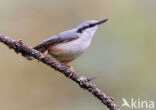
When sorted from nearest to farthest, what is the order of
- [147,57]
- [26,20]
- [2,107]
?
[2,107]
[147,57]
[26,20]

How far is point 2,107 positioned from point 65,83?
42.9 inches

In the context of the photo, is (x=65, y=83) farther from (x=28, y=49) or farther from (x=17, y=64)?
(x=28, y=49)

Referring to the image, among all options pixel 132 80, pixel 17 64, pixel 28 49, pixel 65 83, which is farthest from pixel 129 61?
pixel 28 49

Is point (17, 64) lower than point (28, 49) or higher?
higher

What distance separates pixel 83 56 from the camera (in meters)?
5.31

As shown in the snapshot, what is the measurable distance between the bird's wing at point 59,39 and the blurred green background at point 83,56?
1.98 metres

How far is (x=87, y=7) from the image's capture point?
633 centimetres

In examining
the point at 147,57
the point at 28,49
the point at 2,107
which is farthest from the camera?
the point at 147,57

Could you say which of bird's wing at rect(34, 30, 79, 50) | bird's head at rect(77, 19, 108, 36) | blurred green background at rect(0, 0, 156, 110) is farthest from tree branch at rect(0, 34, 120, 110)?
blurred green background at rect(0, 0, 156, 110)

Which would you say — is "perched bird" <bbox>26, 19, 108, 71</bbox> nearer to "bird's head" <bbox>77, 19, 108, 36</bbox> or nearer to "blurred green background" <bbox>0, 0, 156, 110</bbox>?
"bird's head" <bbox>77, 19, 108, 36</bbox>

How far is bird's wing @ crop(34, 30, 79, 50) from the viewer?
8.68 ft

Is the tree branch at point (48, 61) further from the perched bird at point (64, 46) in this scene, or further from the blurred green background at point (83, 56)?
the blurred green background at point (83, 56)

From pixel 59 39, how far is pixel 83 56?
258cm

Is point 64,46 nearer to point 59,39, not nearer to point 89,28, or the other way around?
point 59,39
